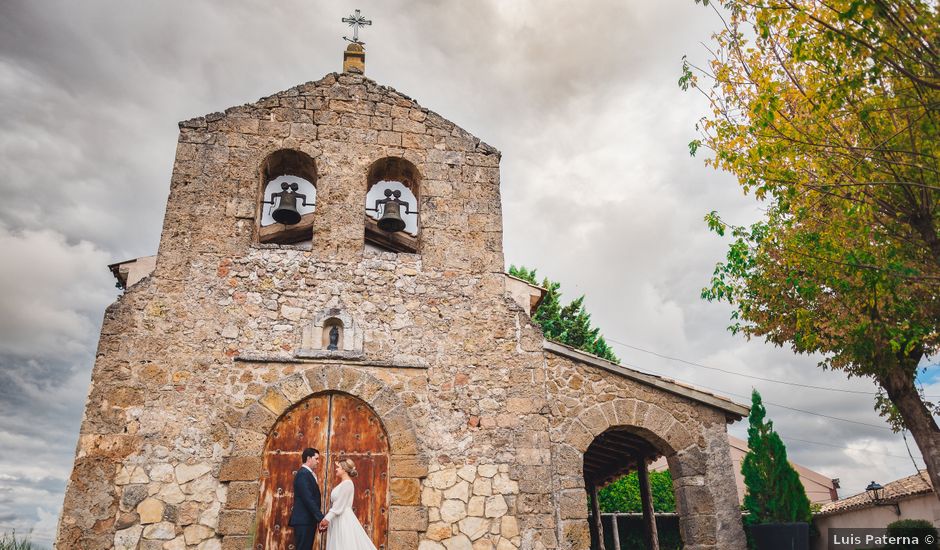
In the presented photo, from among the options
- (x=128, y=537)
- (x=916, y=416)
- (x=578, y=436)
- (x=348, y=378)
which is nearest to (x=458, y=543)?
(x=578, y=436)

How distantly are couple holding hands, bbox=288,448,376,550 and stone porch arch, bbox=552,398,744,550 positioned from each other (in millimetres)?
2485

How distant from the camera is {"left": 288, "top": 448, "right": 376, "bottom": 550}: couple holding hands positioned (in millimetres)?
5805

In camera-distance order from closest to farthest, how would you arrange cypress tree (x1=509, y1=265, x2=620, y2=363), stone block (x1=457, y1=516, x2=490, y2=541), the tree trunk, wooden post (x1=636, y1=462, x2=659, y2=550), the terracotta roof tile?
stone block (x1=457, y1=516, x2=490, y2=541) → the tree trunk → wooden post (x1=636, y1=462, x2=659, y2=550) → the terracotta roof tile → cypress tree (x1=509, y1=265, x2=620, y2=363)

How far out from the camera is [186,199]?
311 inches

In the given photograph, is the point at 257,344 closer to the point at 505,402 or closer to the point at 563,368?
the point at 505,402

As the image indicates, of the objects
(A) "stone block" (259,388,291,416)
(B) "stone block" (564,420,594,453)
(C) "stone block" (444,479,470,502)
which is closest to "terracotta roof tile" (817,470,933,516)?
(B) "stone block" (564,420,594,453)

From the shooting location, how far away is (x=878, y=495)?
621 inches

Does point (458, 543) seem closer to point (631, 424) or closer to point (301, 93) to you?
point (631, 424)

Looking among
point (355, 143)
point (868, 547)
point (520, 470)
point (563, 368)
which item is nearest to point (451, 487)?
point (520, 470)

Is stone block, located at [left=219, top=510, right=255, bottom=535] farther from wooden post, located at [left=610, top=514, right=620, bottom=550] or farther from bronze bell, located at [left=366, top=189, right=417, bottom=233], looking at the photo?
wooden post, located at [left=610, top=514, right=620, bottom=550]

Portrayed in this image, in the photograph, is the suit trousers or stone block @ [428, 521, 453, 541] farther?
stone block @ [428, 521, 453, 541]

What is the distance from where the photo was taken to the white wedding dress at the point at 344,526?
5760mm

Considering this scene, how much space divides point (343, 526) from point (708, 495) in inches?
175

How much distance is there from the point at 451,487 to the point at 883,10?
608 centimetres
